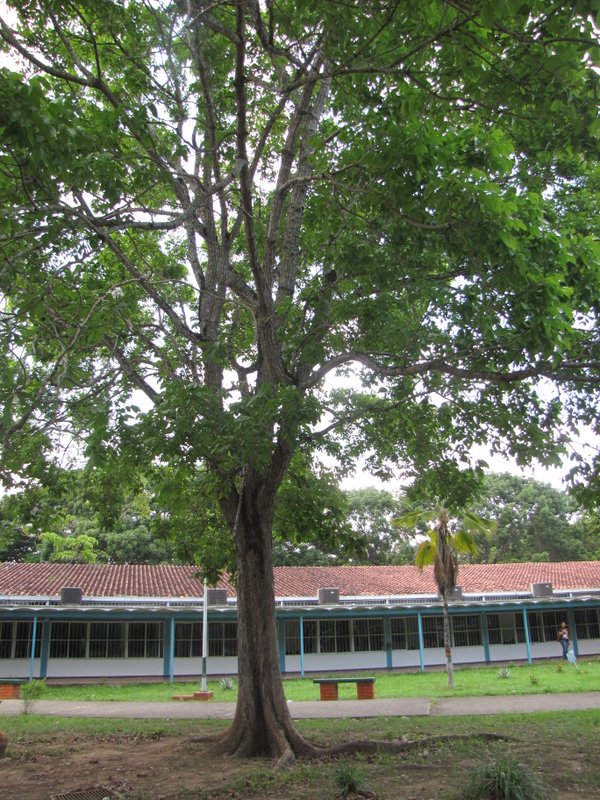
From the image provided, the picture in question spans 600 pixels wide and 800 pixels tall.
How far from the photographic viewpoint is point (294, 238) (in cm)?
997

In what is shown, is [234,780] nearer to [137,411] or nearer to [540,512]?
[137,411]

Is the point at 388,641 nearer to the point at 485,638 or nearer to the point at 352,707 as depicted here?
the point at 485,638

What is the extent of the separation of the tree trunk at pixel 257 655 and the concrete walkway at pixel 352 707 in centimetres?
506

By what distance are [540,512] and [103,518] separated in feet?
136

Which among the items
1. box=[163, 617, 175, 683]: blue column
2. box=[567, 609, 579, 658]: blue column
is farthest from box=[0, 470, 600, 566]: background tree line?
box=[567, 609, 579, 658]: blue column

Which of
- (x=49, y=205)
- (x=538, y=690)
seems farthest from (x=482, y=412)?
(x=538, y=690)

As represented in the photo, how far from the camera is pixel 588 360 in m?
8.87

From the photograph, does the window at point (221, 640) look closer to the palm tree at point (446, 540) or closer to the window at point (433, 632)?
the window at point (433, 632)

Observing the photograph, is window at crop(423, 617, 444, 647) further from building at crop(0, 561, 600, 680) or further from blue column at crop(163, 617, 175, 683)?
blue column at crop(163, 617, 175, 683)

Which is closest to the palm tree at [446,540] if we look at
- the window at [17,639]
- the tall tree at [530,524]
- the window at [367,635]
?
the window at [367,635]

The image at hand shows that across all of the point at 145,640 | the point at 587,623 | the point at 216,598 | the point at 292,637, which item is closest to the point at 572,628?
the point at 587,623

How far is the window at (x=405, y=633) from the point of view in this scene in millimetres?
27484

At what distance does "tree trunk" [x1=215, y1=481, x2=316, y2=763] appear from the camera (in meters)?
9.21

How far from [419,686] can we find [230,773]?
13.8 meters
